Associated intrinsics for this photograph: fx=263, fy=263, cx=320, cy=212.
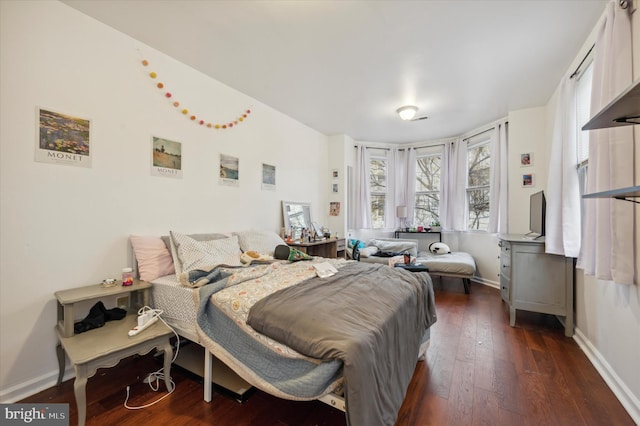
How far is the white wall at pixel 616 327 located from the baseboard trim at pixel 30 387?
11.9 ft

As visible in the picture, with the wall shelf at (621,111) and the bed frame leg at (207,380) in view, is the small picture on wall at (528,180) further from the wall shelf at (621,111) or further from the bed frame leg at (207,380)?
the bed frame leg at (207,380)

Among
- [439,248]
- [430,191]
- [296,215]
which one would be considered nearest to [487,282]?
[439,248]

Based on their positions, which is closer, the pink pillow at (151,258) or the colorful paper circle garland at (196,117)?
the pink pillow at (151,258)

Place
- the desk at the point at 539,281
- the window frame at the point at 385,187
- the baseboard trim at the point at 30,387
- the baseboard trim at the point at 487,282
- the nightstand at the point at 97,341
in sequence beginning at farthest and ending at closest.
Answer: the window frame at the point at 385,187 < the baseboard trim at the point at 487,282 < the desk at the point at 539,281 < the baseboard trim at the point at 30,387 < the nightstand at the point at 97,341

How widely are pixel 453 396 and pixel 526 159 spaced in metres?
3.46

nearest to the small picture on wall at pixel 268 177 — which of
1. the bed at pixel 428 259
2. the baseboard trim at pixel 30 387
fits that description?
the bed at pixel 428 259

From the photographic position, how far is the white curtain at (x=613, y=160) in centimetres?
153

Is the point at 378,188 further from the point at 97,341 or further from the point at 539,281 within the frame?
the point at 97,341

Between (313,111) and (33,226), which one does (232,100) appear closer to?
(313,111)

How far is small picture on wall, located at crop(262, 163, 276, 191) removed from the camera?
3.55 m

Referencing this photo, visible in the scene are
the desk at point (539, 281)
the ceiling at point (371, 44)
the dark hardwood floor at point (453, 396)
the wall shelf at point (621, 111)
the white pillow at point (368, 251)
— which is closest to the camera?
the wall shelf at point (621, 111)

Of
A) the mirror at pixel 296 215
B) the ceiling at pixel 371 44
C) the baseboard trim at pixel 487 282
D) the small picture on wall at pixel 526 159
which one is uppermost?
the ceiling at pixel 371 44

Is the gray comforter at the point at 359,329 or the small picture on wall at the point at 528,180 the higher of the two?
the small picture on wall at the point at 528,180

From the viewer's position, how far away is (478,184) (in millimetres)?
4785
